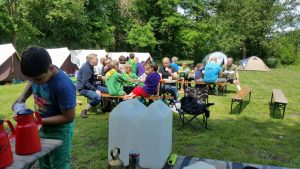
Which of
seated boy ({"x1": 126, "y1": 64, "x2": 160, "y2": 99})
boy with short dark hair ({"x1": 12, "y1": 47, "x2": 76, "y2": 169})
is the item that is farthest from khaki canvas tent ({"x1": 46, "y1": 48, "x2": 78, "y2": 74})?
boy with short dark hair ({"x1": 12, "y1": 47, "x2": 76, "y2": 169})

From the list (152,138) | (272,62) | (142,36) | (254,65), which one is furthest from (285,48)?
(152,138)

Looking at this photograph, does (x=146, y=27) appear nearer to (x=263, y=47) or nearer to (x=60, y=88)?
(x=263, y=47)

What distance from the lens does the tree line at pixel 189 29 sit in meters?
26.5

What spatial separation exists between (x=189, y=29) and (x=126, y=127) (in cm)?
2623

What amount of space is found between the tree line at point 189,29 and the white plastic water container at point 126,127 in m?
22.6

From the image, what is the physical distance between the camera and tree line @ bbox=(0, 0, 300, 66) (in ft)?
86.8

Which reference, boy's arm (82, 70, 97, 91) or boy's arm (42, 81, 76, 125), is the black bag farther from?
boy's arm (42, 81, 76, 125)

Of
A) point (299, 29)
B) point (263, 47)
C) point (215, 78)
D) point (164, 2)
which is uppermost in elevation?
point (164, 2)

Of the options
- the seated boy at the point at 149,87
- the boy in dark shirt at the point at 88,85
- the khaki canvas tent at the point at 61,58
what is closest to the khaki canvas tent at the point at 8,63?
the khaki canvas tent at the point at 61,58

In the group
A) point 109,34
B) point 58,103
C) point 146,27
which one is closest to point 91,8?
point 109,34

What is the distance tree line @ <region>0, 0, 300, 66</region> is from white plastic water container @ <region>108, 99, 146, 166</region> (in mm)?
22566

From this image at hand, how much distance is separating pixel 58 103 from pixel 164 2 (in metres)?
27.0

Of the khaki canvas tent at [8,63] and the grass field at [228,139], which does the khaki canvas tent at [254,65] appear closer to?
the grass field at [228,139]

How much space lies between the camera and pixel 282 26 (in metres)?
29.3
